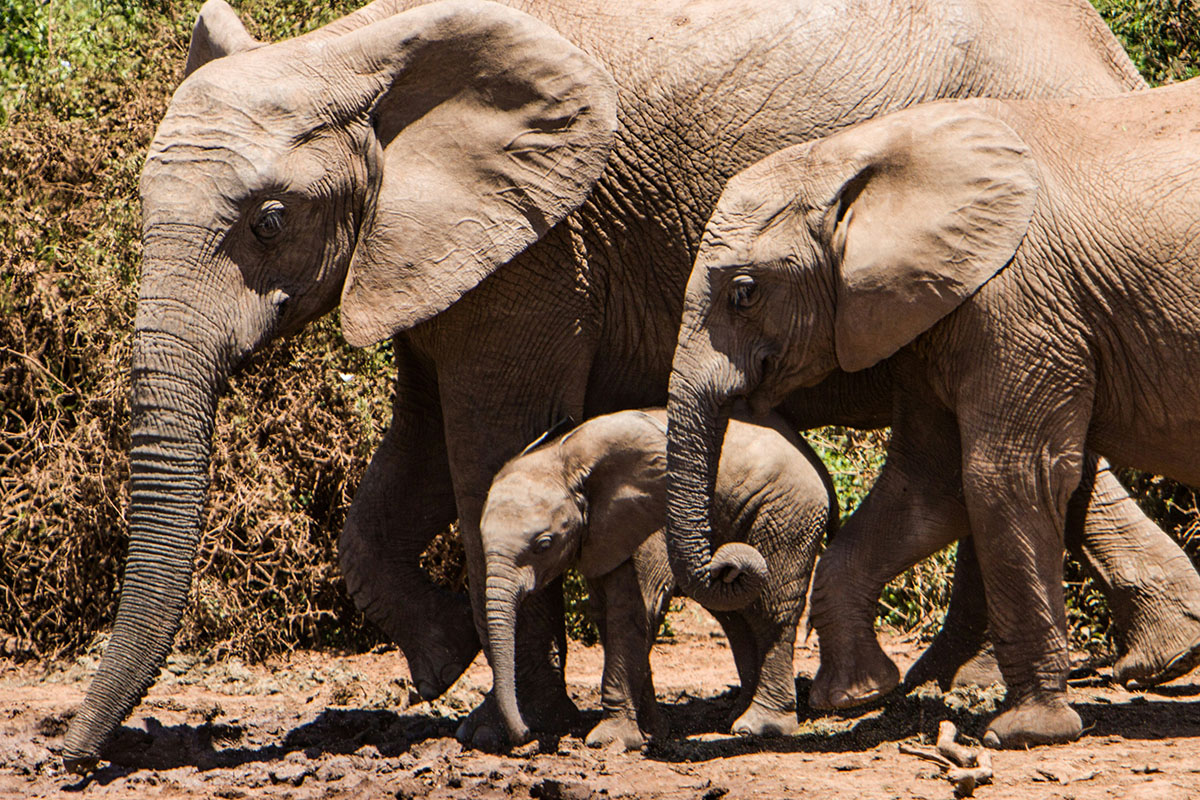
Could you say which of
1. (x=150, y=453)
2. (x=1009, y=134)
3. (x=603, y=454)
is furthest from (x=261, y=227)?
(x=1009, y=134)

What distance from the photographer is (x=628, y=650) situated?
6.67 m

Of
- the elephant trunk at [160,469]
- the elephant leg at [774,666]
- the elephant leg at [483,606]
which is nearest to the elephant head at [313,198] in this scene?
the elephant trunk at [160,469]

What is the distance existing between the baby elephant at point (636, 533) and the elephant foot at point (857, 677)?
1.47 feet

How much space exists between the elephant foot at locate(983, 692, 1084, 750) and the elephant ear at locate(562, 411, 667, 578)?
1504 millimetres

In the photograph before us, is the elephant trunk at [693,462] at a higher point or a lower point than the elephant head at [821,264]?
lower

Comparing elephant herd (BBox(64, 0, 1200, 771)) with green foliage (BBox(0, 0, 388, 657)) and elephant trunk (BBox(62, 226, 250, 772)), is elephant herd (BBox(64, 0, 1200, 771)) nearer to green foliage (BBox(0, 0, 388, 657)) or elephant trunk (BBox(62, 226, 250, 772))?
elephant trunk (BBox(62, 226, 250, 772))

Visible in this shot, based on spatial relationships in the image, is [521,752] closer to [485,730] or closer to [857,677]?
[485,730]

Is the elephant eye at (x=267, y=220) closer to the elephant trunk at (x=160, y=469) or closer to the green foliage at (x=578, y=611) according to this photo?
the elephant trunk at (x=160, y=469)

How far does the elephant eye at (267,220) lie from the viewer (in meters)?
6.19

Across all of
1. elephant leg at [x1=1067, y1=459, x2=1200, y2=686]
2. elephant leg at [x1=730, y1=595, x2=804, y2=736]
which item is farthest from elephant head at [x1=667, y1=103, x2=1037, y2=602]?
elephant leg at [x1=1067, y1=459, x2=1200, y2=686]

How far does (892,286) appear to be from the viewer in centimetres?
609

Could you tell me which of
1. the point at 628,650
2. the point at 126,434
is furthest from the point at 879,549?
the point at 126,434

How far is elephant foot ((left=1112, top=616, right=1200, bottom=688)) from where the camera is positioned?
6656 mm

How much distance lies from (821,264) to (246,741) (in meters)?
2.97
